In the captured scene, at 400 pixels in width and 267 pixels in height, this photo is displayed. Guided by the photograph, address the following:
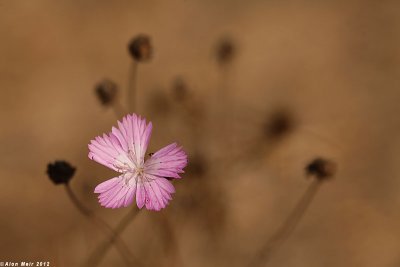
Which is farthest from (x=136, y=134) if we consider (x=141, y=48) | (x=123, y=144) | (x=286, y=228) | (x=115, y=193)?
(x=286, y=228)

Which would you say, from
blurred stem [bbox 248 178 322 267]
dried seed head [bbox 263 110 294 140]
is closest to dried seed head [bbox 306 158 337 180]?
blurred stem [bbox 248 178 322 267]

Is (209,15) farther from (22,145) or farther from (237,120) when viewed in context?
(22,145)

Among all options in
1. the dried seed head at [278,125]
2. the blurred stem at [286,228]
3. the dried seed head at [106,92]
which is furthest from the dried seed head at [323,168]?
the dried seed head at [106,92]

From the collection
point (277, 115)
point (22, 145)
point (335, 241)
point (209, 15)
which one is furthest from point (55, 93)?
point (335, 241)

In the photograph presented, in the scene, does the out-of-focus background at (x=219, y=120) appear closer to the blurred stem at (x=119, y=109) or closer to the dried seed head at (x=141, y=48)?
the blurred stem at (x=119, y=109)

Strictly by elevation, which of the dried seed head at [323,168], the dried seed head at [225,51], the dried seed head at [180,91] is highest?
the dried seed head at [225,51]

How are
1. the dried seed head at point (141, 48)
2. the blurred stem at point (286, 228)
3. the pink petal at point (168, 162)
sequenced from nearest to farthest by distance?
1. the pink petal at point (168, 162)
2. the dried seed head at point (141, 48)
3. the blurred stem at point (286, 228)
